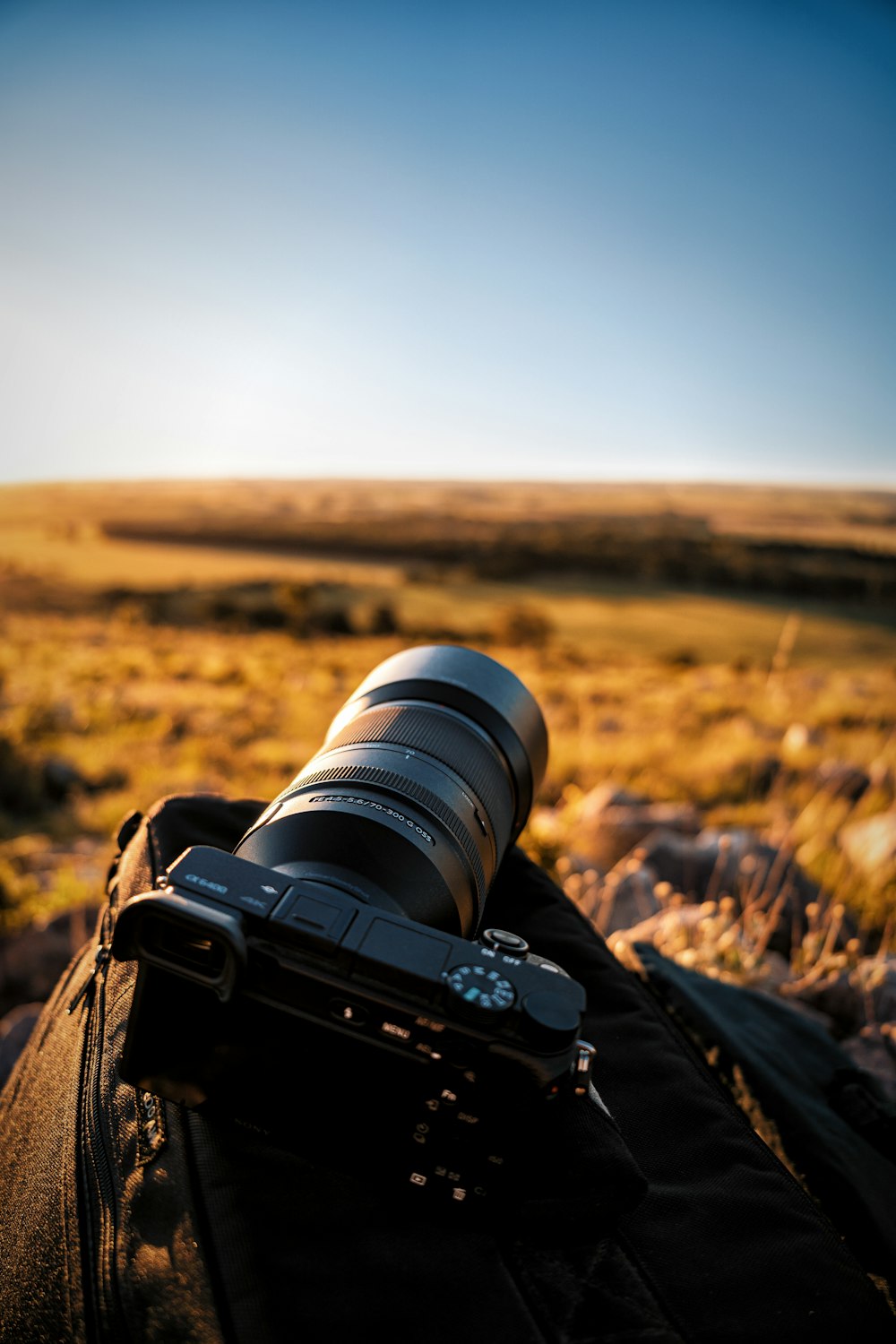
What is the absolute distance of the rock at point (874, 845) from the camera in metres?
4.22

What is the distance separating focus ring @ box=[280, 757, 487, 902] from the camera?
178 centimetres

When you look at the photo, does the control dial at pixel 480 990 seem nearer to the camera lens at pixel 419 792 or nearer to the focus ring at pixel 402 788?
the camera lens at pixel 419 792

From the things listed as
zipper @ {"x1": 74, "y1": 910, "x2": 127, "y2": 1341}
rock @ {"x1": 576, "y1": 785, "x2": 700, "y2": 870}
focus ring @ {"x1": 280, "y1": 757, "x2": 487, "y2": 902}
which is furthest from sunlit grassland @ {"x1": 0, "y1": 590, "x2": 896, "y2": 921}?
zipper @ {"x1": 74, "y1": 910, "x2": 127, "y2": 1341}

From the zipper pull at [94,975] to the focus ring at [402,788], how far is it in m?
0.55

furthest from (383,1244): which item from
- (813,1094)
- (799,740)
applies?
(799,740)

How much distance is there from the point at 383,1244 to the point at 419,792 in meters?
0.83

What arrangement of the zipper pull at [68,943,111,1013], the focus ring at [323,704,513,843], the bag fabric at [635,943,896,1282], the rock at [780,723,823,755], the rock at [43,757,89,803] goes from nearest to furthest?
the bag fabric at [635,943,896,1282]
the zipper pull at [68,943,111,1013]
the focus ring at [323,704,513,843]
the rock at [43,757,89,803]
the rock at [780,723,823,755]

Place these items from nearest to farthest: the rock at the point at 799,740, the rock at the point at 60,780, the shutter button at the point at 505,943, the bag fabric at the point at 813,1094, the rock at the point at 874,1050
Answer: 1. the shutter button at the point at 505,943
2. the bag fabric at the point at 813,1094
3. the rock at the point at 874,1050
4. the rock at the point at 60,780
5. the rock at the point at 799,740

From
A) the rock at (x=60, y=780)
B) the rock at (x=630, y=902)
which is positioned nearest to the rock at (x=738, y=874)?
the rock at (x=630, y=902)

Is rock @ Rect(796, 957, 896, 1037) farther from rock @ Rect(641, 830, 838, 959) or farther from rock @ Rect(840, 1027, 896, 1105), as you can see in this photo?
rock @ Rect(641, 830, 838, 959)

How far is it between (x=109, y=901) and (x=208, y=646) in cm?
1522

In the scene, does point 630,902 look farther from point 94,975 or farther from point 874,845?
point 94,975

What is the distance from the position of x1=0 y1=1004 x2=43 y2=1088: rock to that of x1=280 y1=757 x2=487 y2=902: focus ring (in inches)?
66.1

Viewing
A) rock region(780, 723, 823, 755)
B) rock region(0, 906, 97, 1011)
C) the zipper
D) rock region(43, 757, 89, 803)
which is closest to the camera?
the zipper
